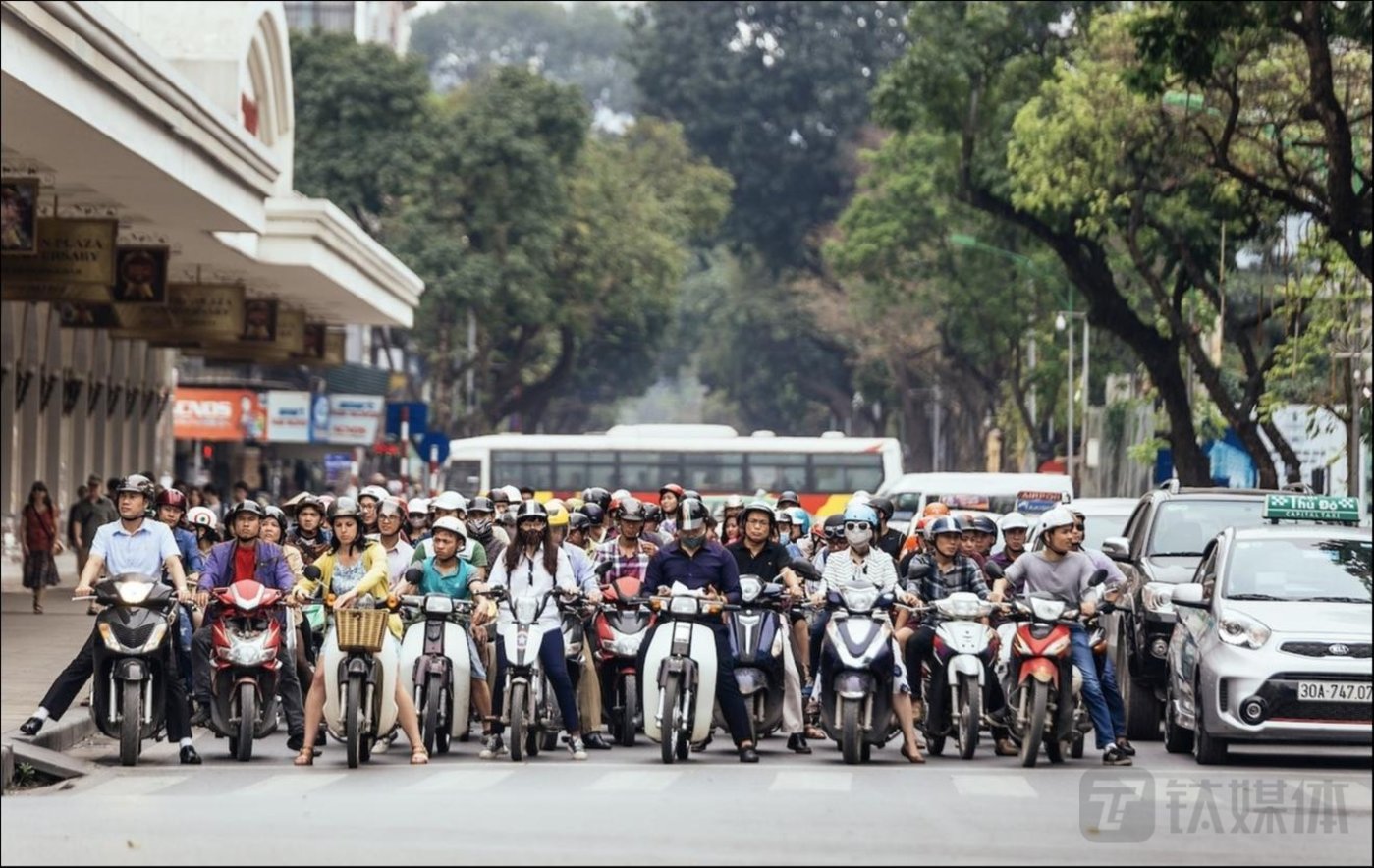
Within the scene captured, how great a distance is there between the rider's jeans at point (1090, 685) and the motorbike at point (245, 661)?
4670 millimetres

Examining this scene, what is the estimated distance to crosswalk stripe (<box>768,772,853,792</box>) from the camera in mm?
14195

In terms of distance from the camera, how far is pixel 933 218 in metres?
63.6

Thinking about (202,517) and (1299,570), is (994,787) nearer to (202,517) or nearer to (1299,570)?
(1299,570)

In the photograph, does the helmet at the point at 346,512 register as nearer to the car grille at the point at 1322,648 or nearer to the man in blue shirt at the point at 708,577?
the man in blue shirt at the point at 708,577

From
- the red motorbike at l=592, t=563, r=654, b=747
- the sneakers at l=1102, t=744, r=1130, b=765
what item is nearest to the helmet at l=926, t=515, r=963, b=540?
the sneakers at l=1102, t=744, r=1130, b=765

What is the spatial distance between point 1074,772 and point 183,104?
17104 millimetres

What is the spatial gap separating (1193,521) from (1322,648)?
14.4ft

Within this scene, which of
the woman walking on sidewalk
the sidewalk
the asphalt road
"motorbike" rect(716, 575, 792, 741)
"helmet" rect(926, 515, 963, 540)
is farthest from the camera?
the woman walking on sidewalk

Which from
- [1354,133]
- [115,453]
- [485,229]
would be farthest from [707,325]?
[1354,133]

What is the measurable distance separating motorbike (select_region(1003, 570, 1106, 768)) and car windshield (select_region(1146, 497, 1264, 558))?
383cm

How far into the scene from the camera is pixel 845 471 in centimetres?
5175

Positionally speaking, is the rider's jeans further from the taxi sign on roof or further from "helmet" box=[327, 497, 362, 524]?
"helmet" box=[327, 497, 362, 524]

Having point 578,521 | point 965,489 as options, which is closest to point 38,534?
point 965,489

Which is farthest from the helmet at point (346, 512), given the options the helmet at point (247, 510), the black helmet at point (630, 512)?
the black helmet at point (630, 512)
